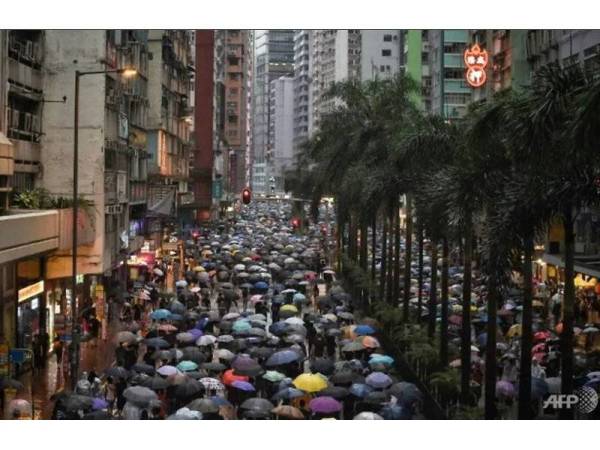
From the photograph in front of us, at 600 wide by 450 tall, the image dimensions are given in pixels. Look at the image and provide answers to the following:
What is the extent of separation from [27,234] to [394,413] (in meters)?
10.1

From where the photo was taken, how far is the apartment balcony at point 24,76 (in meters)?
31.7

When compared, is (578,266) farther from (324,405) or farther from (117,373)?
(117,373)

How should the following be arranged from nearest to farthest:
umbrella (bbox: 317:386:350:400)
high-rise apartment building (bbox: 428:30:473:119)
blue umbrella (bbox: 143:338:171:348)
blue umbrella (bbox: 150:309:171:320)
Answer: umbrella (bbox: 317:386:350:400)
blue umbrella (bbox: 143:338:171:348)
blue umbrella (bbox: 150:309:171:320)
high-rise apartment building (bbox: 428:30:473:119)

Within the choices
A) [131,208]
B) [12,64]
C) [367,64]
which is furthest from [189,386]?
[367,64]

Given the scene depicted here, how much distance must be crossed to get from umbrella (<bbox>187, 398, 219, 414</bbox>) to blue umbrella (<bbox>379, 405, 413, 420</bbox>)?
367cm

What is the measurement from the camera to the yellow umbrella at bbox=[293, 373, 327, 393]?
2462 centimetres

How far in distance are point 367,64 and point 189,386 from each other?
121483 mm

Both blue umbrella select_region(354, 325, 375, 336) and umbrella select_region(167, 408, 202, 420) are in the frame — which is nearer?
umbrella select_region(167, 408, 202, 420)

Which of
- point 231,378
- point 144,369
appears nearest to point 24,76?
point 144,369

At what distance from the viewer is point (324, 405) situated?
2328cm

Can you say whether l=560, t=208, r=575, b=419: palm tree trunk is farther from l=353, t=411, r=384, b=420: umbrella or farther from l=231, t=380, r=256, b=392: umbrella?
l=231, t=380, r=256, b=392: umbrella

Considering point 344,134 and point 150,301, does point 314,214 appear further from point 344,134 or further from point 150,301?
point 150,301

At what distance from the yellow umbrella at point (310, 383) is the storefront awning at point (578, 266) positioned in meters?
16.8

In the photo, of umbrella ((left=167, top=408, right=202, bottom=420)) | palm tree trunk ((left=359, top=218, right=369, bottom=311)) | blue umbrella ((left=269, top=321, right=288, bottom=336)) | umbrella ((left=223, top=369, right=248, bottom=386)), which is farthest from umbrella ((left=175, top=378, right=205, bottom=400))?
palm tree trunk ((left=359, top=218, right=369, bottom=311))
